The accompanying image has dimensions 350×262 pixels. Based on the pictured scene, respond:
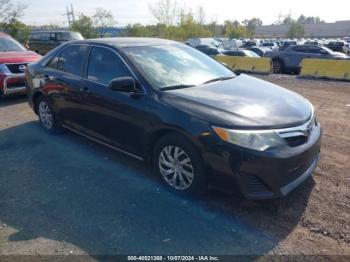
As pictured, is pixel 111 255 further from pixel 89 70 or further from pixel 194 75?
pixel 89 70

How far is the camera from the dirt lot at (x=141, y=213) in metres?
2.79

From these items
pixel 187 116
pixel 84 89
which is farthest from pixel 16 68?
pixel 187 116

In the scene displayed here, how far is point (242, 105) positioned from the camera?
3334mm

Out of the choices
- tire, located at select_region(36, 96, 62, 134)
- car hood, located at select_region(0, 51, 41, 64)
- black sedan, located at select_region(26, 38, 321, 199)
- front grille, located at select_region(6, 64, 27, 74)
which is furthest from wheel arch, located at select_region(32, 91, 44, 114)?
car hood, located at select_region(0, 51, 41, 64)

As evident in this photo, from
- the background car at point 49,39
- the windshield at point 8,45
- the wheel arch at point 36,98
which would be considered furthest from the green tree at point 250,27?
the wheel arch at point 36,98

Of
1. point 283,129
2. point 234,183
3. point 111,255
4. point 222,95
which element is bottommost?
point 111,255

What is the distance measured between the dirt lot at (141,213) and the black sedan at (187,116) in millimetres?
287

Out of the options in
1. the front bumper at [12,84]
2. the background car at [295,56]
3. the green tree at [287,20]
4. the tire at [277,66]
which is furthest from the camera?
the green tree at [287,20]

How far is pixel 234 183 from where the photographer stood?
3037 mm

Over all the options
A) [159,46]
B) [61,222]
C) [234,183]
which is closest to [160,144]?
[234,183]

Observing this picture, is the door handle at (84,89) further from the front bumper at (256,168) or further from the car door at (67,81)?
the front bumper at (256,168)

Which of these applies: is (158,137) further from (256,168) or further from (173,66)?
(256,168)

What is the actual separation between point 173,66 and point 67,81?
1.77 m

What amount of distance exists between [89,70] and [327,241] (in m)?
3.51
